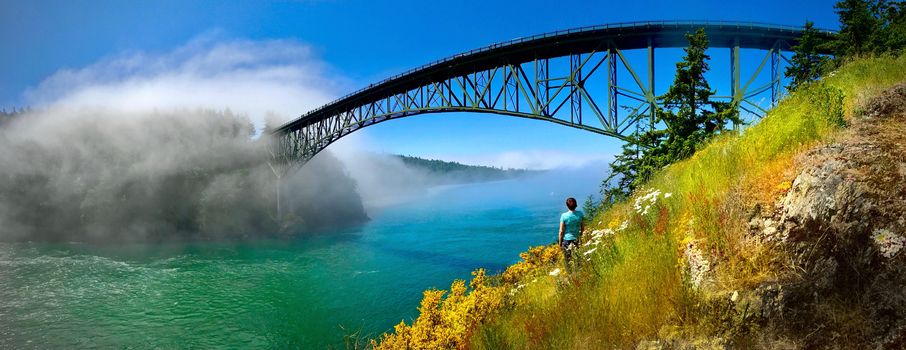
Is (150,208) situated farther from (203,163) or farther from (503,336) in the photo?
(503,336)

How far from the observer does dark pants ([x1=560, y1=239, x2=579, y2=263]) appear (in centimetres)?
622

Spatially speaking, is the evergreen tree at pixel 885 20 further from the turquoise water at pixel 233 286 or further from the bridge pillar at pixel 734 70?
the turquoise water at pixel 233 286

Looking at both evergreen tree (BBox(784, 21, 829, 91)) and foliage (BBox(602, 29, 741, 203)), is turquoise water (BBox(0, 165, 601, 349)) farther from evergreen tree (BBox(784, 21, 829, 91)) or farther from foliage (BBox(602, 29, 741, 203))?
evergreen tree (BBox(784, 21, 829, 91))

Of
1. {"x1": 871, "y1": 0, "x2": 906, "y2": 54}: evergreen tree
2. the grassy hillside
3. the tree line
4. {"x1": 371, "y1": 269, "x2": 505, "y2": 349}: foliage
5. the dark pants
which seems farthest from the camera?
{"x1": 871, "y1": 0, "x2": 906, "y2": 54}: evergreen tree

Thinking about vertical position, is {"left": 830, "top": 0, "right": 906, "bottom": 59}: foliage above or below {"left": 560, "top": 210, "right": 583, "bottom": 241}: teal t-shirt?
above

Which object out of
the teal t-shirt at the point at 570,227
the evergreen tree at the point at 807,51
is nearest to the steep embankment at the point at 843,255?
the teal t-shirt at the point at 570,227

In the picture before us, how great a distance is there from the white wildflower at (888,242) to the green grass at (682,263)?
0.58 m

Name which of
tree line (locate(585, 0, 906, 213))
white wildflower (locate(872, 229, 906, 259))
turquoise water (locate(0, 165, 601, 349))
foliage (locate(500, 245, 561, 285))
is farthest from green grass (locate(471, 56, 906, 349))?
turquoise water (locate(0, 165, 601, 349))

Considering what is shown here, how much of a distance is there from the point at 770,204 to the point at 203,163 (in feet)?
201

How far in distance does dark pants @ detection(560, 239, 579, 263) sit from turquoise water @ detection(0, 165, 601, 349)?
953 cm

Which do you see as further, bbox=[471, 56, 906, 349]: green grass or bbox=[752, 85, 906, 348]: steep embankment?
bbox=[471, 56, 906, 349]: green grass

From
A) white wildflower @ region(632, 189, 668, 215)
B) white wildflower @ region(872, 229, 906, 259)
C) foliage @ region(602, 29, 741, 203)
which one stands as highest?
foliage @ region(602, 29, 741, 203)

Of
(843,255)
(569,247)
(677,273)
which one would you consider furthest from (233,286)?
(843,255)

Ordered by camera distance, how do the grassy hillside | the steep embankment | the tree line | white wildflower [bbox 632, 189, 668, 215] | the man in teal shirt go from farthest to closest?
the tree line < the man in teal shirt < white wildflower [bbox 632, 189, 668, 215] < the grassy hillside < the steep embankment
